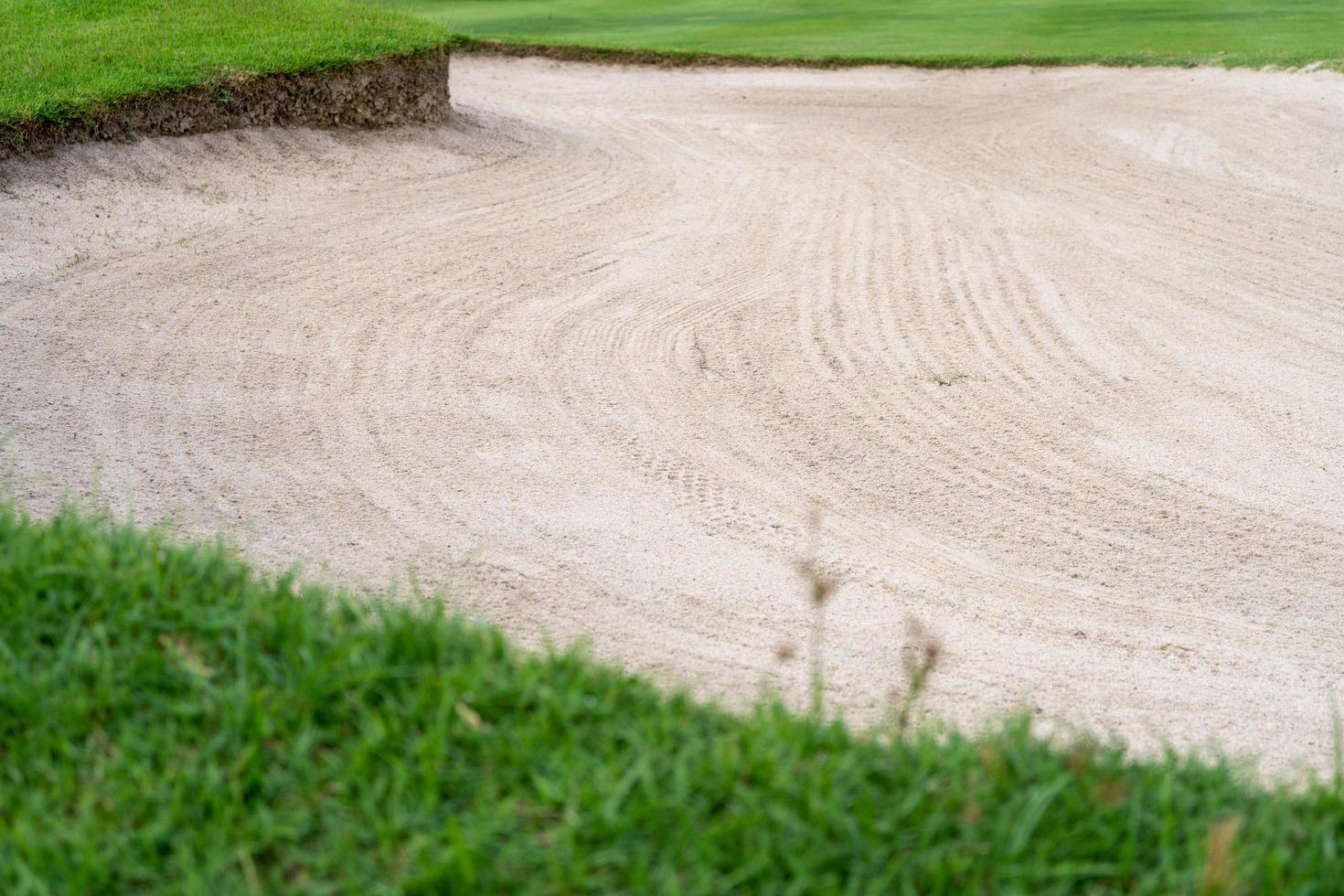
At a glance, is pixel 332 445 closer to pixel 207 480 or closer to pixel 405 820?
pixel 207 480

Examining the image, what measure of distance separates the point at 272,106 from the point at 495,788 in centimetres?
862

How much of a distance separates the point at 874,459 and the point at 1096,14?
13.5 meters

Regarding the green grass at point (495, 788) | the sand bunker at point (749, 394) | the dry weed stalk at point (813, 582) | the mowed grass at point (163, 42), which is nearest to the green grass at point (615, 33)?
the mowed grass at point (163, 42)

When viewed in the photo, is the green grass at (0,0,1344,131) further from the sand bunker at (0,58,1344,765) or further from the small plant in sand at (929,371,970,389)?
the small plant in sand at (929,371,970,389)

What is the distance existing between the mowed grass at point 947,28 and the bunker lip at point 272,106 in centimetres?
424

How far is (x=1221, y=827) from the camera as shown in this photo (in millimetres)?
1837

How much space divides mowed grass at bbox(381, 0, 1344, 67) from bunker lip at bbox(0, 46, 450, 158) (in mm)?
4242

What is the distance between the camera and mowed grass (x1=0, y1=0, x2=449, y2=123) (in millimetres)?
8500

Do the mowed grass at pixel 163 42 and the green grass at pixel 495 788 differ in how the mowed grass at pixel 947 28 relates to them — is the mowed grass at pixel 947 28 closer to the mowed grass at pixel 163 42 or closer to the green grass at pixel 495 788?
the mowed grass at pixel 163 42

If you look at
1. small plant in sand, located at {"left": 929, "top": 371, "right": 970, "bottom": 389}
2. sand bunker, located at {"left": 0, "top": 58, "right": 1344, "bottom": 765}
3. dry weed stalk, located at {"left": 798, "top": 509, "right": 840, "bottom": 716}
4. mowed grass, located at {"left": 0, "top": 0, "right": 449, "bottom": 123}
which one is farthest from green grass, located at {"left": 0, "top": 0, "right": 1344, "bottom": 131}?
dry weed stalk, located at {"left": 798, "top": 509, "right": 840, "bottom": 716}

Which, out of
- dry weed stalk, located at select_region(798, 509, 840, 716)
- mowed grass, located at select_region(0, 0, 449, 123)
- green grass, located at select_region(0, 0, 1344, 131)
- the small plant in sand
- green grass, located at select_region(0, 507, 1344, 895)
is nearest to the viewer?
green grass, located at select_region(0, 507, 1344, 895)

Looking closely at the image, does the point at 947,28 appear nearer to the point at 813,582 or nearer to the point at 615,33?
the point at 615,33

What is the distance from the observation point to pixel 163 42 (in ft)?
31.3

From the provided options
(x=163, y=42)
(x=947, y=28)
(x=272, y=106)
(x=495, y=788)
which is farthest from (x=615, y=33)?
(x=495, y=788)
